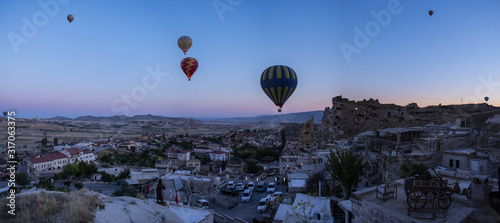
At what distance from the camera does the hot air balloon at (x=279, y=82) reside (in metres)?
19.8

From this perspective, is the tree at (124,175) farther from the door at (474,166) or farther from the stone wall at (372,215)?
the door at (474,166)

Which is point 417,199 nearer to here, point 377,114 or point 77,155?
point 377,114

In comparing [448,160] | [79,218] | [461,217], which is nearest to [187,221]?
[79,218]

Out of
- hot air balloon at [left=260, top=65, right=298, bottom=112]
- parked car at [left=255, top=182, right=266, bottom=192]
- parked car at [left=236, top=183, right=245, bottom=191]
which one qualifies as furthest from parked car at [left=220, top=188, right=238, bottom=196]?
hot air balloon at [left=260, top=65, right=298, bottom=112]

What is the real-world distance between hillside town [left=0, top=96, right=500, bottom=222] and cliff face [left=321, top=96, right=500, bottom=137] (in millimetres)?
118

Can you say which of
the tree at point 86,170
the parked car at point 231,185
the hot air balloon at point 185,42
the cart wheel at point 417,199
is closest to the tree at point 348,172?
the cart wheel at point 417,199

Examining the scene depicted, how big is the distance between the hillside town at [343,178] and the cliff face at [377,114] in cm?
12

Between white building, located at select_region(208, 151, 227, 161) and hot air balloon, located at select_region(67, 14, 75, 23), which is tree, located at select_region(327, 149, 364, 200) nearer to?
hot air balloon, located at select_region(67, 14, 75, 23)

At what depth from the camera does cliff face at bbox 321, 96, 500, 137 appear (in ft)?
101

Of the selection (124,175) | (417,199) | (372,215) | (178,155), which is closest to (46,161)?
(124,175)

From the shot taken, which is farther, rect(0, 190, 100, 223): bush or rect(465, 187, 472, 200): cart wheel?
rect(465, 187, 472, 200): cart wheel

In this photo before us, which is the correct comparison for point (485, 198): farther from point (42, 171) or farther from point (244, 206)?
point (42, 171)

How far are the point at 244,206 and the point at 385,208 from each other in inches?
410

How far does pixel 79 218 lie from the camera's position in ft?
14.1
